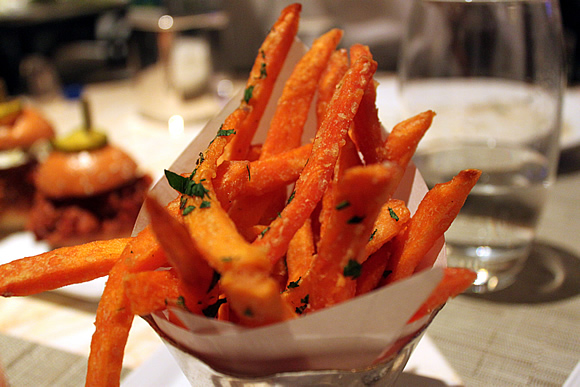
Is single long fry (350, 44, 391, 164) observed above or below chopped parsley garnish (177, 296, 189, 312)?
above

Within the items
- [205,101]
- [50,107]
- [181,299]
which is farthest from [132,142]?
[181,299]

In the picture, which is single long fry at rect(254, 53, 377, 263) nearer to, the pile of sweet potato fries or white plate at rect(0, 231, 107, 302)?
the pile of sweet potato fries

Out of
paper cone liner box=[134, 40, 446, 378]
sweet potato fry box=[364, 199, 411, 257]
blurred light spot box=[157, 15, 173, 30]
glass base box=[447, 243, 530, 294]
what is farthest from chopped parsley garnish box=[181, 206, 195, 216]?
blurred light spot box=[157, 15, 173, 30]

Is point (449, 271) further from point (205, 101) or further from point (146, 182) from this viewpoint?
point (205, 101)

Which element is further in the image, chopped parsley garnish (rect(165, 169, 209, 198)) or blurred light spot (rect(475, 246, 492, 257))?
blurred light spot (rect(475, 246, 492, 257))

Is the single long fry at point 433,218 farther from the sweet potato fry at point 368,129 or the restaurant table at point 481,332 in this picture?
the restaurant table at point 481,332
